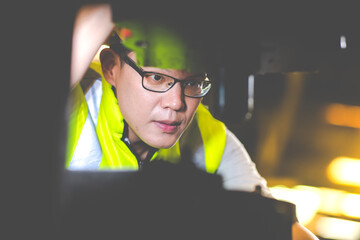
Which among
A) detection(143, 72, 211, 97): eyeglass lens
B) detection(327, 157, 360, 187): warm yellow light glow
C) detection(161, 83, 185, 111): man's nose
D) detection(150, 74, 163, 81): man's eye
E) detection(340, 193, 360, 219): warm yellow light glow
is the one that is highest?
detection(150, 74, 163, 81): man's eye

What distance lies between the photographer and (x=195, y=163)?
0.89 m

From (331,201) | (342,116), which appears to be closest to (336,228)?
(331,201)

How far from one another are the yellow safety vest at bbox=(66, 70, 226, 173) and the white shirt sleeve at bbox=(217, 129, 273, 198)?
0.03 meters

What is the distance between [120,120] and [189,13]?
47cm

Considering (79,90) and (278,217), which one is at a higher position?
(79,90)

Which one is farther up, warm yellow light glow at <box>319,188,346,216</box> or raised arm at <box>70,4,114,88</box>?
raised arm at <box>70,4,114,88</box>

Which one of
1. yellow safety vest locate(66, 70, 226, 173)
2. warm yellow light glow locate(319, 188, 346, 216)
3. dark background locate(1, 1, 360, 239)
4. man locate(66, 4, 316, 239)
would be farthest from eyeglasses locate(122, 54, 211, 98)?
warm yellow light glow locate(319, 188, 346, 216)

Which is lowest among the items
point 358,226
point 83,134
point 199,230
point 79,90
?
point 358,226

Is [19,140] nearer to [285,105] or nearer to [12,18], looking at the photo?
[12,18]

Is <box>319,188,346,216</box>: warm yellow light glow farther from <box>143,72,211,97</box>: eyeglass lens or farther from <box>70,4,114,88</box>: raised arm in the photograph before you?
<box>70,4,114,88</box>: raised arm

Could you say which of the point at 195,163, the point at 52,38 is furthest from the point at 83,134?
the point at 52,38

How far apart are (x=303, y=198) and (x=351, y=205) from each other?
0.32m

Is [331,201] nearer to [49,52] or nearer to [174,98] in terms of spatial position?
[174,98]

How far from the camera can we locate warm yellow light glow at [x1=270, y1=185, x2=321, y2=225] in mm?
2256
